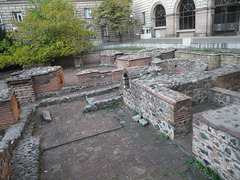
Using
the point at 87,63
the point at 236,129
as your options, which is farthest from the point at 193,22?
the point at 236,129

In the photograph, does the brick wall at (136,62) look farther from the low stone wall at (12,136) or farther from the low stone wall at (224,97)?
the low stone wall at (12,136)

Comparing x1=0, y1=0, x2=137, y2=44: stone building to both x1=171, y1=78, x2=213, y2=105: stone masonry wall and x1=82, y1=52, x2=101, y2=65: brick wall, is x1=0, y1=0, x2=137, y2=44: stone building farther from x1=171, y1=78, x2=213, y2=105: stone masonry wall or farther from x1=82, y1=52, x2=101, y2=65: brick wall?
x1=171, y1=78, x2=213, y2=105: stone masonry wall

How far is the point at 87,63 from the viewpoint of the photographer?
16859 millimetres

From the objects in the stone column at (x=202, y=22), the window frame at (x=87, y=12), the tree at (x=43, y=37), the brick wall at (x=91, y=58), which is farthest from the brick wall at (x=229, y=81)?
the window frame at (x=87, y=12)

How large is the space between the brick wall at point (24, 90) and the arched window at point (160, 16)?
20.4m

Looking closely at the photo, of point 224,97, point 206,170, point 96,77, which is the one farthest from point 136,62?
point 206,170

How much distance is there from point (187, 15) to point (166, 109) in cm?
1982

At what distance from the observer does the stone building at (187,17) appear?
1633 cm

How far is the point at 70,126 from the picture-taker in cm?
511

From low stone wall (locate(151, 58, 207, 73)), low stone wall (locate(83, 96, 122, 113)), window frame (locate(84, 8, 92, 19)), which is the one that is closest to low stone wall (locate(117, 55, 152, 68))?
low stone wall (locate(151, 58, 207, 73))

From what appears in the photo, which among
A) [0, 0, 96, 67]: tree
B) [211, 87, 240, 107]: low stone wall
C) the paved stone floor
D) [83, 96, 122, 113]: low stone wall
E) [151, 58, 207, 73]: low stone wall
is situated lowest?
the paved stone floor

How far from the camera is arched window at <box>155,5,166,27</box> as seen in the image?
23.1m

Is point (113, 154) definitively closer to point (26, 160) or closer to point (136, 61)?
point (26, 160)

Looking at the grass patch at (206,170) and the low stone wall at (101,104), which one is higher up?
the low stone wall at (101,104)
